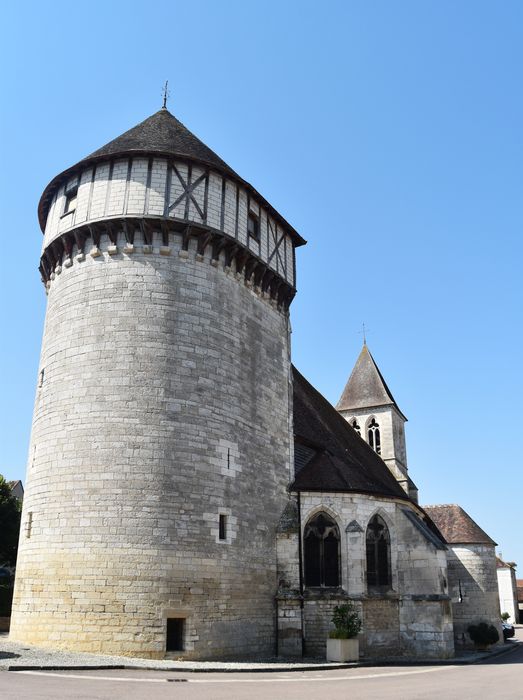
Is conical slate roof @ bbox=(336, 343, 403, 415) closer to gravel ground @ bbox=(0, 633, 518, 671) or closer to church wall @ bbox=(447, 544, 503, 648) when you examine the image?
church wall @ bbox=(447, 544, 503, 648)

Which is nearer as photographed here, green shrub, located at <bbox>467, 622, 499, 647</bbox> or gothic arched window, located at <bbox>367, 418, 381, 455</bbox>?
green shrub, located at <bbox>467, 622, 499, 647</bbox>

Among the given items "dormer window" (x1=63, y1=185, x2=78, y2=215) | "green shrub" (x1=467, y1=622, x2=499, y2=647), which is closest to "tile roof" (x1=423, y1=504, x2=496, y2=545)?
"green shrub" (x1=467, y1=622, x2=499, y2=647)

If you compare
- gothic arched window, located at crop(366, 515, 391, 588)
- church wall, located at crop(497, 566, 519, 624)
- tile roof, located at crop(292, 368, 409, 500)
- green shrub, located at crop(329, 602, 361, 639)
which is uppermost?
tile roof, located at crop(292, 368, 409, 500)

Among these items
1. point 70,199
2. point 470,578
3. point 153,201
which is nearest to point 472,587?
point 470,578

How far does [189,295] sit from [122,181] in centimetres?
317

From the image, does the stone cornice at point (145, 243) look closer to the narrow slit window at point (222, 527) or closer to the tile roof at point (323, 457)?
the tile roof at point (323, 457)

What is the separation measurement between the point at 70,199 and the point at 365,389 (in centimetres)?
2279

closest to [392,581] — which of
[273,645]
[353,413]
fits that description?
[273,645]

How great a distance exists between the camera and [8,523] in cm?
2642

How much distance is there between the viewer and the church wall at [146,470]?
11750 mm

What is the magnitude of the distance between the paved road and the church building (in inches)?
87.5

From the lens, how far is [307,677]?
10.6m

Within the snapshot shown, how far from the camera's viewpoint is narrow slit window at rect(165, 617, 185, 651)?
11.9 metres

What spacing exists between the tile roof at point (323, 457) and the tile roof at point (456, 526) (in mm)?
9358
